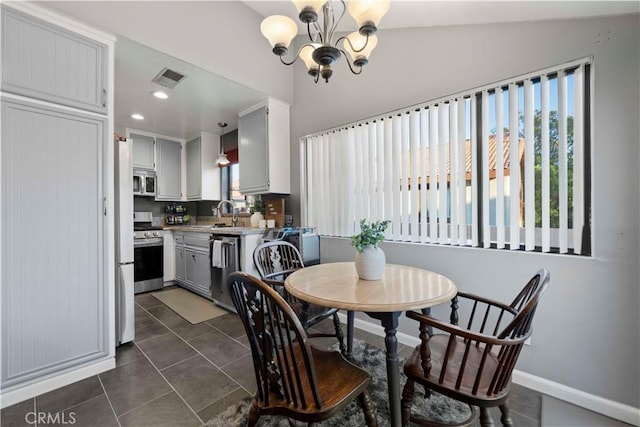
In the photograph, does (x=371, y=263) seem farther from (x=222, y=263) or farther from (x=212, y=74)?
Answer: (x=212, y=74)

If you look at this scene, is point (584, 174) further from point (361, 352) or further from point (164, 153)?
point (164, 153)

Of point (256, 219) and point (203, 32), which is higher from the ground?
point (203, 32)

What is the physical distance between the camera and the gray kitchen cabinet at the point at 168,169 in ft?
14.8

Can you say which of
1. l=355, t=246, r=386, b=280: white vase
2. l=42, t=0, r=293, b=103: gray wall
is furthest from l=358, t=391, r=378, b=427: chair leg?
l=42, t=0, r=293, b=103: gray wall

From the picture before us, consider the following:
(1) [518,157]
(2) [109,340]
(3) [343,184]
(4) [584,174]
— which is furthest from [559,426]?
(2) [109,340]

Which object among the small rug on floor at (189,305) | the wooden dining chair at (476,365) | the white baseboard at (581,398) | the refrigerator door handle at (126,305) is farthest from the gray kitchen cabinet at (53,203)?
the white baseboard at (581,398)

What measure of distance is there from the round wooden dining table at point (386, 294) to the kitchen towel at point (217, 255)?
1.67 m

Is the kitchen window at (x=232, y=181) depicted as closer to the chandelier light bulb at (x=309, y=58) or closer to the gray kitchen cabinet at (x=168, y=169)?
the gray kitchen cabinet at (x=168, y=169)

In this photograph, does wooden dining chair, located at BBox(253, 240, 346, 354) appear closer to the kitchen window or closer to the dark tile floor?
the dark tile floor

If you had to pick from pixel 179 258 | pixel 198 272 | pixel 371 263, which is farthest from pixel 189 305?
pixel 371 263

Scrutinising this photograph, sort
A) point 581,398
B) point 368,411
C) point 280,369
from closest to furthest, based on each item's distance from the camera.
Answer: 1. point 280,369
2. point 368,411
3. point 581,398

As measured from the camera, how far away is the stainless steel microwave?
13.9 ft

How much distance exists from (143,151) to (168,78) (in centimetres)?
213

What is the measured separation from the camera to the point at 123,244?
2.34 meters
